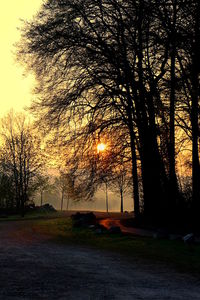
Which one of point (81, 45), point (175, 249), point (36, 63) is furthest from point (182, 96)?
point (175, 249)

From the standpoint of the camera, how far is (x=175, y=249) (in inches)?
587

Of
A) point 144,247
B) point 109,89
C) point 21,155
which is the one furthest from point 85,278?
point 21,155

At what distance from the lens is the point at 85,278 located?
9617 mm

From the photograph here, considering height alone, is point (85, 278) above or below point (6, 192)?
below

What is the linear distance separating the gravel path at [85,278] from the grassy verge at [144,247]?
885 mm

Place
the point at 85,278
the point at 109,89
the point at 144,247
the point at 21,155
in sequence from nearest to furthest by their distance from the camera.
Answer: the point at 85,278, the point at 144,247, the point at 109,89, the point at 21,155

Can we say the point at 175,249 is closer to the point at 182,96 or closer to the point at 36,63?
the point at 182,96

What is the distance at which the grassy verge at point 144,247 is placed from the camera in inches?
502

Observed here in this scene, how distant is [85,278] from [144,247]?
640 centimetres

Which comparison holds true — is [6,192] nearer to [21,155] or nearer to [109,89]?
[21,155]

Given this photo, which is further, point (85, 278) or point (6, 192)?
point (6, 192)

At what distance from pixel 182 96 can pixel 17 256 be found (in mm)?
13769

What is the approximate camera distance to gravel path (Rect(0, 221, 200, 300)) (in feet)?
26.4

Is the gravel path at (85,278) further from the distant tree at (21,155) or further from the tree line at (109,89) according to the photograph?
the distant tree at (21,155)
